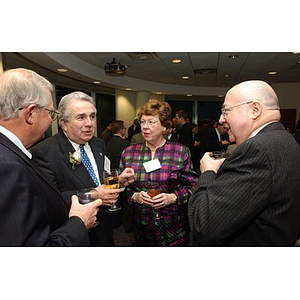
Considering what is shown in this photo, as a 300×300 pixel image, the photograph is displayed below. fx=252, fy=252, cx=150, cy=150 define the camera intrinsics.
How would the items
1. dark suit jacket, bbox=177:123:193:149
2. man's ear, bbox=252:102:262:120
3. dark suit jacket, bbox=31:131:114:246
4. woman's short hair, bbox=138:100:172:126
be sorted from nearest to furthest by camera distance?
man's ear, bbox=252:102:262:120 → dark suit jacket, bbox=31:131:114:246 → woman's short hair, bbox=138:100:172:126 → dark suit jacket, bbox=177:123:193:149

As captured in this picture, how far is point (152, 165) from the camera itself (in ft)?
5.90

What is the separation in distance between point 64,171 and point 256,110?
3.63 ft

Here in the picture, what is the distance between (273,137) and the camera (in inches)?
39.8

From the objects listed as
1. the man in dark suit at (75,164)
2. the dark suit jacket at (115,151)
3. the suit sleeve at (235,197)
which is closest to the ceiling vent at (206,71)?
the dark suit jacket at (115,151)

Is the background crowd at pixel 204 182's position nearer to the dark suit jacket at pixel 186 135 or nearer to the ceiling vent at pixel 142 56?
the dark suit jacket at pixel 186 135

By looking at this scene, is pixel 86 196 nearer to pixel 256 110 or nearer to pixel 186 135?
pixel 256 110

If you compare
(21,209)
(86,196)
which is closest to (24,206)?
(21,209)

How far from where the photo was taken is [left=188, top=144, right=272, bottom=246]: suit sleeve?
94cm

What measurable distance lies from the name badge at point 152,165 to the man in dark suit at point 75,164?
13 centimetres

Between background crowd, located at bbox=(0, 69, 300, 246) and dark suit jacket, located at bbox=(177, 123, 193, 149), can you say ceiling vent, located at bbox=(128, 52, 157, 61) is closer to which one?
dark suit jacket, located at bbox=(177, 123, 193, 149)

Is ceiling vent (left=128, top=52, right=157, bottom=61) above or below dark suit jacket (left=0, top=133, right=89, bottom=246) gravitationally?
above

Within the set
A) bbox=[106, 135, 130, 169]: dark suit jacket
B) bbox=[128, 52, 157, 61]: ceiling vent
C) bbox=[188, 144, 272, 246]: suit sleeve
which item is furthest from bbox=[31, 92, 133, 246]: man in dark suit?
bbox=[128, 52, 157, 61]: ceiling vent

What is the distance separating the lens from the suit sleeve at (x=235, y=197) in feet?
3.10

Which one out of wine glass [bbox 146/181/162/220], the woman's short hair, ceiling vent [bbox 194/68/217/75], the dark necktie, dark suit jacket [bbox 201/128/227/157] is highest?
ceiling vent [bbox 194/68/217/75]
